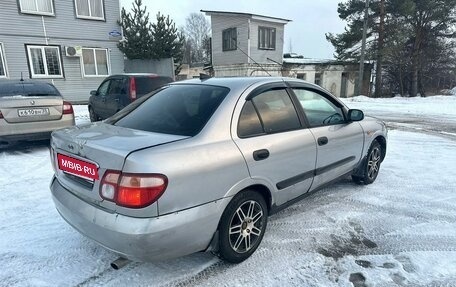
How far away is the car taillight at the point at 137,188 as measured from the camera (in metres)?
2.10

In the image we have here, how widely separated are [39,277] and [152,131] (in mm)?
1492

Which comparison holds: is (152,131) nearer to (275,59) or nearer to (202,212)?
(202,212)

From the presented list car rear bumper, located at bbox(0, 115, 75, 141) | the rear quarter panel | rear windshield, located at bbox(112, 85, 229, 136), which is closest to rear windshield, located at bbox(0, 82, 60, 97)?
car rear bumper, located at bbox(0, 115, 75, 141)

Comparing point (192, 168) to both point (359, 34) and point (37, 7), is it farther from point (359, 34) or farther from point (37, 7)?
point (359, 34)

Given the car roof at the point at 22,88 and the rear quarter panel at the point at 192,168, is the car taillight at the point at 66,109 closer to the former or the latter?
the car roof at the point at 22,88

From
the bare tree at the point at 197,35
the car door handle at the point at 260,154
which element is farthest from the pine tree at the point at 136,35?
the bare tree at the point at 197,35

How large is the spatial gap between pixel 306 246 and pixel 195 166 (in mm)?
1510

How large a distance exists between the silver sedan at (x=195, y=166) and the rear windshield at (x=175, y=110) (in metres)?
0.01

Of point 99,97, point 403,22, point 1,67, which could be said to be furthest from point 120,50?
point 403,22

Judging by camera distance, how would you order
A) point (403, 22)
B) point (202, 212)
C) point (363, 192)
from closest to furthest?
1. point (202, 212)
2. point (363, 192)
3. point (403, 22)

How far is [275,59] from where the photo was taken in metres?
23.8

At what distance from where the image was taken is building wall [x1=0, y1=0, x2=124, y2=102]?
14650 mm

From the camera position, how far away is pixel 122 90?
8.58 meters

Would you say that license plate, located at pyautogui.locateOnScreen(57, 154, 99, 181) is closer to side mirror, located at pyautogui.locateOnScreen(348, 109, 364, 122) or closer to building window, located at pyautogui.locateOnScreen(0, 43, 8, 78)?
side mirror, located at pyautogui.locateOnScreen(348, 109, 364, 122)
